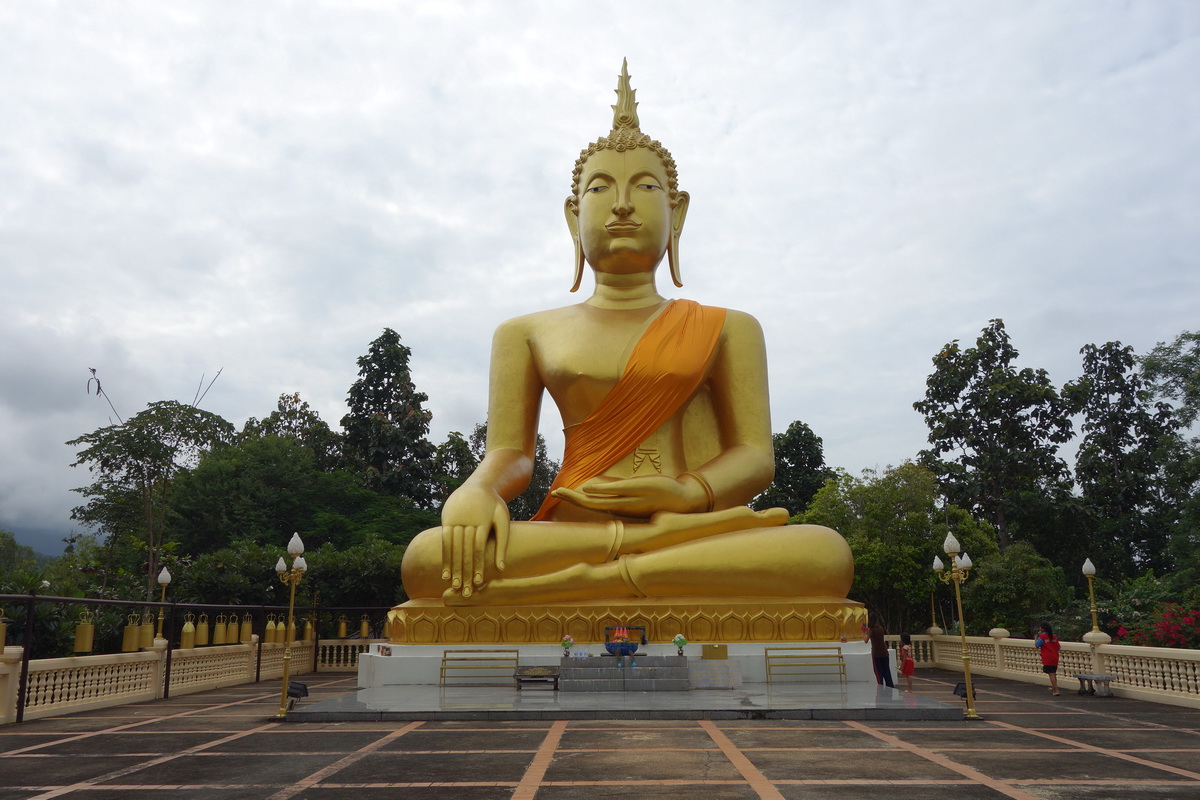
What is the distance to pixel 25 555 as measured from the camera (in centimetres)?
5950

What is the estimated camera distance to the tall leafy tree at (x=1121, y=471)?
2888cm

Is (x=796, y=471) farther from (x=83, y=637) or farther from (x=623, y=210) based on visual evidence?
(x=83, y=637)

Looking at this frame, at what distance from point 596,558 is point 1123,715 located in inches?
247

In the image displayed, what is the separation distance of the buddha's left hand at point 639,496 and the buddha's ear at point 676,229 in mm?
4239

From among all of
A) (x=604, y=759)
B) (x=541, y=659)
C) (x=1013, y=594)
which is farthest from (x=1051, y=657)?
(x=1013, y=594)

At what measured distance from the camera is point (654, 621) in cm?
1158

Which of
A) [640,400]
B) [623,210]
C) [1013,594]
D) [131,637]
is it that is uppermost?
[623,210]

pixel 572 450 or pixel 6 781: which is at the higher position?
pixel 572 450

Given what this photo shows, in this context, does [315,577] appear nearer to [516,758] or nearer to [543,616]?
[543,616]

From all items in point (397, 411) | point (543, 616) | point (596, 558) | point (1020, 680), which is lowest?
point (1020, 680)

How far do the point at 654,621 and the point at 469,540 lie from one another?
8.82ft

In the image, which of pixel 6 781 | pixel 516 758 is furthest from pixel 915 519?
pixel 6 781

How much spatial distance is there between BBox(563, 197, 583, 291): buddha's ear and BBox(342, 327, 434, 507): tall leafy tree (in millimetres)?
20295

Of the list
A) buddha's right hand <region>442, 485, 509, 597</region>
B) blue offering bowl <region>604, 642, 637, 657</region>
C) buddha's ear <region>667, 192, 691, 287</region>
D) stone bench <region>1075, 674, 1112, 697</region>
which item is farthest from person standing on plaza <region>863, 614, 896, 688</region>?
buddha's ear <region>667, 192, 691, 287</region>
